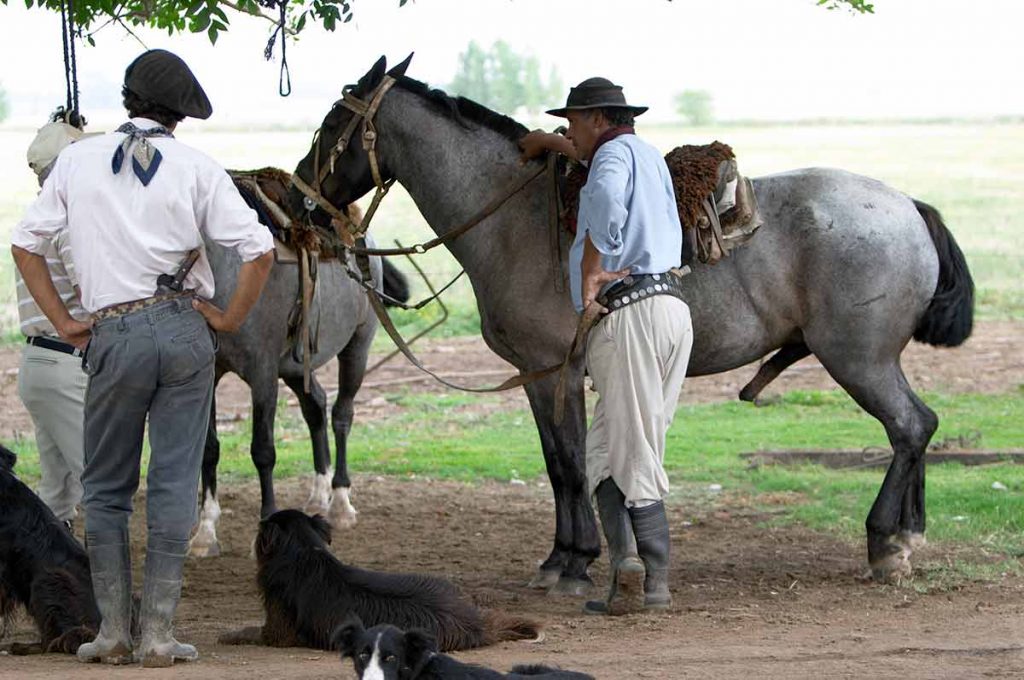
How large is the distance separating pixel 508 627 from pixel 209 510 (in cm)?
374

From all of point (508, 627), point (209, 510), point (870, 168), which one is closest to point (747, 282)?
point (508, 627)

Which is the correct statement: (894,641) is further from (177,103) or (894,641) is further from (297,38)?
(297,38)

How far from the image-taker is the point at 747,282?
8117 mm

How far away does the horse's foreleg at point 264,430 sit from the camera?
9.38m

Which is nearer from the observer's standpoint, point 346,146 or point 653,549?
point 653,549

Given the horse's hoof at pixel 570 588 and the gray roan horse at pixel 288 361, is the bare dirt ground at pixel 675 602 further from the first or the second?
the gray roan horse at pixel 288 361

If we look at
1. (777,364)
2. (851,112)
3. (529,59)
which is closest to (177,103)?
(777,364)

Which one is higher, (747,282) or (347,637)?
(747,282)

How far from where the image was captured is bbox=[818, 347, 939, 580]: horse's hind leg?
8.07 m

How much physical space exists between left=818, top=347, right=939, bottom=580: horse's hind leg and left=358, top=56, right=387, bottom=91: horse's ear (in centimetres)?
300

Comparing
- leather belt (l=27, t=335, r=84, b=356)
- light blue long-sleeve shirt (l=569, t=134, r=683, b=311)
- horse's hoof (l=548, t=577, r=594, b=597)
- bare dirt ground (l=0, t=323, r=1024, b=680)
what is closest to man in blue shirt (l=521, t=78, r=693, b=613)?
light blue long-sleeve shirt (l=569, t=134, r=683, b=311)

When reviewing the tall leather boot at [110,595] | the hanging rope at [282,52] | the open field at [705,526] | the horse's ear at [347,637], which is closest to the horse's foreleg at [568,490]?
the open field at [705,526]

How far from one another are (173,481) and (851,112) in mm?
92923

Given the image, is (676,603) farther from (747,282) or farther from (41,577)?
(41,577)
